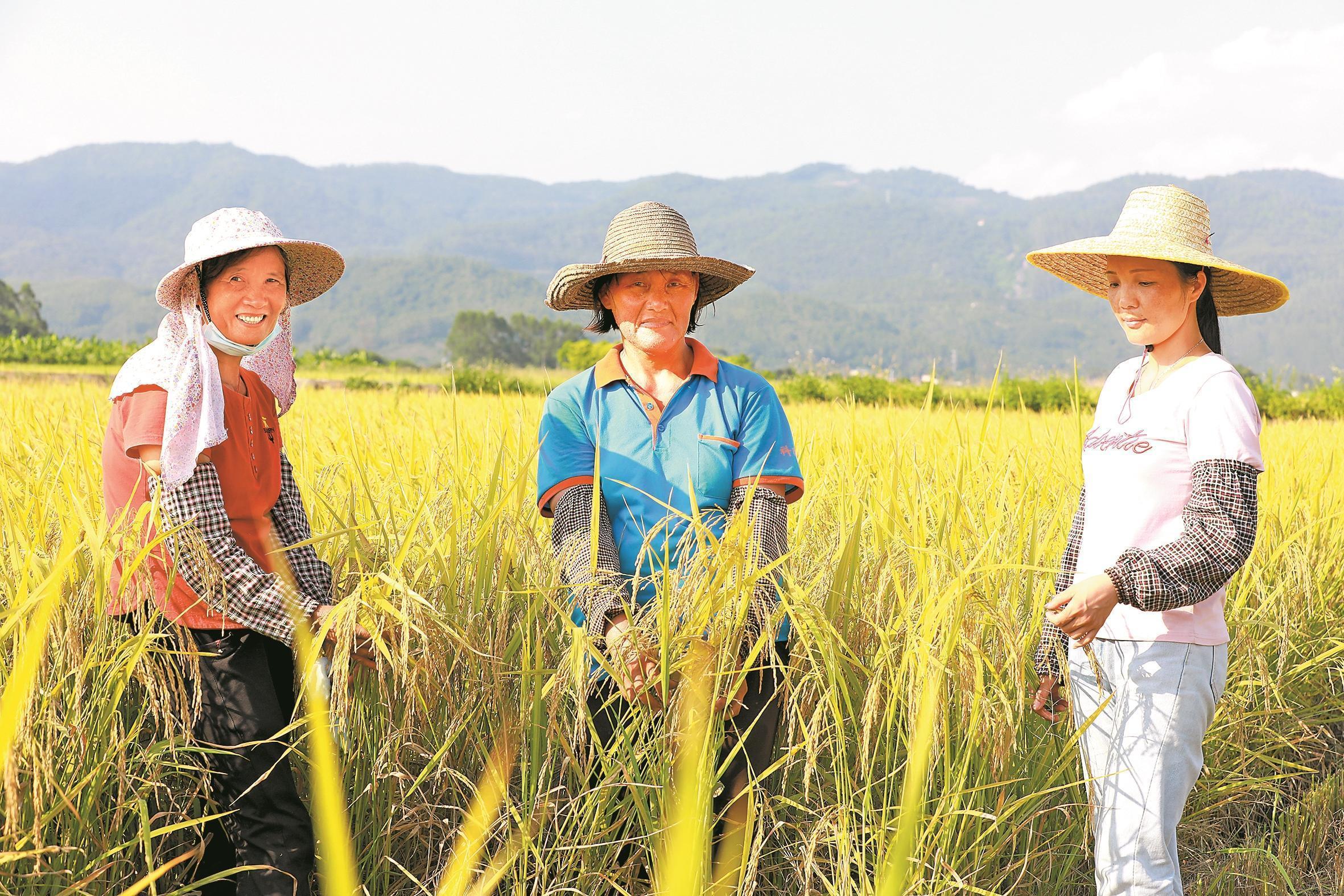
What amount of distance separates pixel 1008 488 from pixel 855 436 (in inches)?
30.5

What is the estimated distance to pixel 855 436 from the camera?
361 cm

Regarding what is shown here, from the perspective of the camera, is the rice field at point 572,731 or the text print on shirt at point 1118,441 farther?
the text print on shirt at point 1118,441

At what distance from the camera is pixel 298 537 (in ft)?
5.79

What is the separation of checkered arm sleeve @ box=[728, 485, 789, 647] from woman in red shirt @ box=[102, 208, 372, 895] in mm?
636

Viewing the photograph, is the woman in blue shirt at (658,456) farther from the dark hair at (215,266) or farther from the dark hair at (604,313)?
the dark hair at (215,266)

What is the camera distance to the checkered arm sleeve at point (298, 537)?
5.62ft

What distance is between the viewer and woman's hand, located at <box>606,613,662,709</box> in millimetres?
1520

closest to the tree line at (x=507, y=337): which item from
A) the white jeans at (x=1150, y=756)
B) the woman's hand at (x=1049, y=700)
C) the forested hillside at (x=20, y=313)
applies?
the forested hillside at (x=20, y=313)

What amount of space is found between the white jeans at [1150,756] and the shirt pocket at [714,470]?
2.29 ft

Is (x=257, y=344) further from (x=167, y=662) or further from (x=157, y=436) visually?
(x=167, y=662)

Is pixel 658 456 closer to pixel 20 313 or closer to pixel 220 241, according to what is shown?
pixel 220 241

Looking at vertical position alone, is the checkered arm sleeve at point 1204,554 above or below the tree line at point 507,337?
below

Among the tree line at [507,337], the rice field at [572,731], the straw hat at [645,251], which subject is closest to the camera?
the rice field at [572,731]

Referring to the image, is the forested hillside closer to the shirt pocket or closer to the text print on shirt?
the shirt pocket
